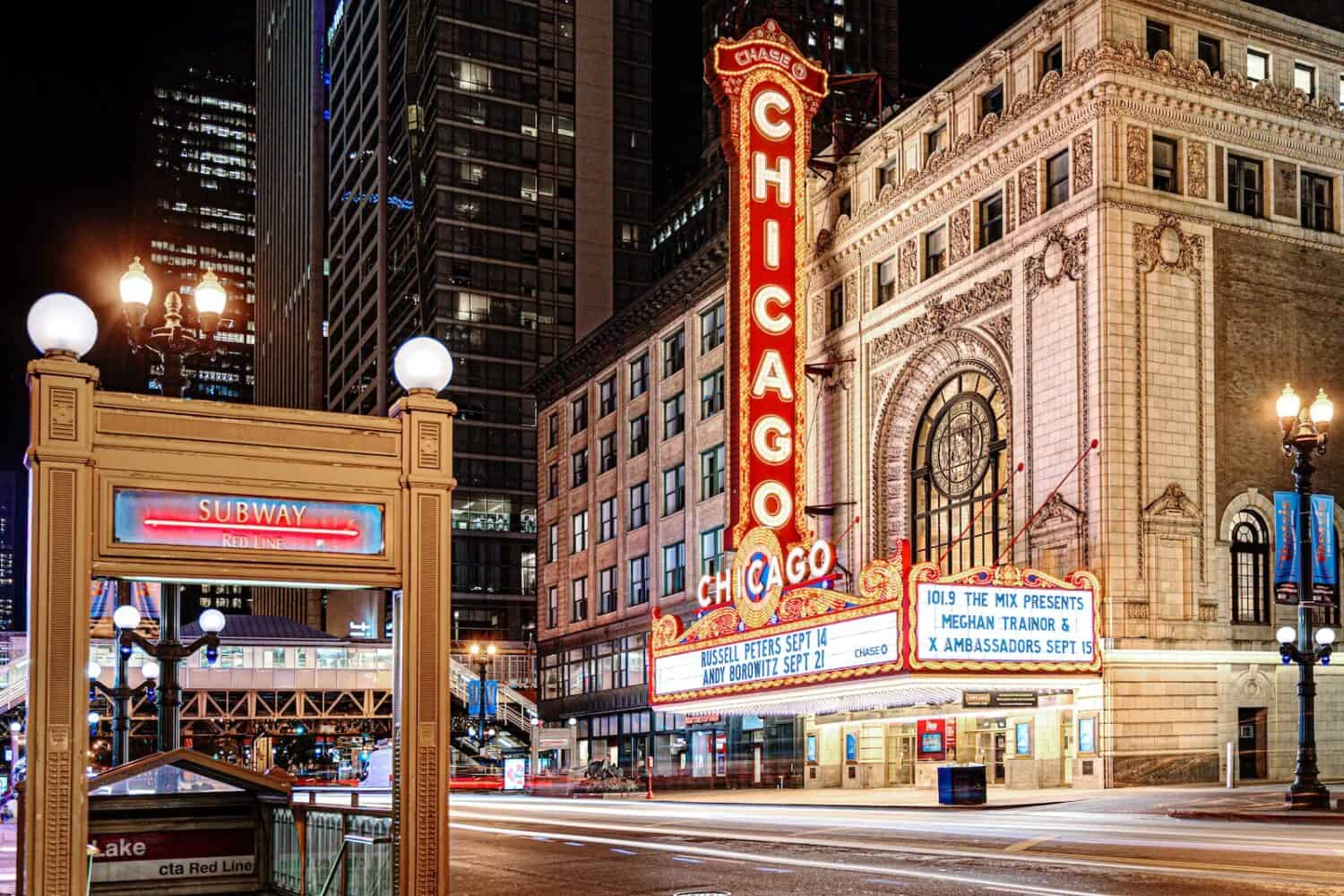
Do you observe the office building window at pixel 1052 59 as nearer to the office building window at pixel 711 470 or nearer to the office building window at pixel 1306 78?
the office building window at pixel 1306 78

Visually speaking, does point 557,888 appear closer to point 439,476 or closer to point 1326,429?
point 439,476

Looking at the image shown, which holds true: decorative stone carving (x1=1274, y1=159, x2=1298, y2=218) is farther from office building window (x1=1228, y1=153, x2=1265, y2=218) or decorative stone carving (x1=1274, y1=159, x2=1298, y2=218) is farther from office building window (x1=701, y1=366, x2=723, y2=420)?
office building window (x1=701, y1=366, x2=723, y2=420)

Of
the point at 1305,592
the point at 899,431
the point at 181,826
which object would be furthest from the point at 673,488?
the point at 181,826

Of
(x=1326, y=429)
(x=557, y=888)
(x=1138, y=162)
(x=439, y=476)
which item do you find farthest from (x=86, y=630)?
(x=1326, y=429)

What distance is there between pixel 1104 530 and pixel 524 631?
301 feet

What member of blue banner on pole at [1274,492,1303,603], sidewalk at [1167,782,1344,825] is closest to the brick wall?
blue banner on pole at [1274,492,1303,603]

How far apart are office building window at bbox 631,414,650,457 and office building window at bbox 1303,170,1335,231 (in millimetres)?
34089

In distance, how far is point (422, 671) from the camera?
9.76 m

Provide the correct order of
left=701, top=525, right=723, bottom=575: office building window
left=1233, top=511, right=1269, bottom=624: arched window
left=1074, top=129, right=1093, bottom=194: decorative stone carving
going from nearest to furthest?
1. left=1074, top=129, right=1093, bottom=194: decorative stone carving
2. left=1233, top=511, right=1269, bottom=624: arched window
3. left=701, top=525, right=723, bottom=575: office building window

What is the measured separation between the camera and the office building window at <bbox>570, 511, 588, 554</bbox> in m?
78.3

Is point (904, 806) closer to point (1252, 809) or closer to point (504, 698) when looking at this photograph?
point (1252, 809)

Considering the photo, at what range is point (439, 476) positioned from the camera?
1018cm

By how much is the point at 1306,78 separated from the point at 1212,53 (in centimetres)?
383

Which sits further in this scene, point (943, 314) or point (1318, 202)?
point (943, 314)
